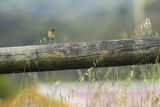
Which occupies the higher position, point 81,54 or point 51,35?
point 51,35

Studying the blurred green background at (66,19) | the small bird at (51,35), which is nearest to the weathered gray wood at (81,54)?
the small bird at (51,35)

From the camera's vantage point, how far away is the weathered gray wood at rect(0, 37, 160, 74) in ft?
9.40

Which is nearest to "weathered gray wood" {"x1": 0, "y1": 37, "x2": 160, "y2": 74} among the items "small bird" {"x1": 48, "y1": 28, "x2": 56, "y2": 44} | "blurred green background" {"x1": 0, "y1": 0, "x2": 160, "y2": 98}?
"small bird" {"x1": 48, "y1": 28, "x2": 56, "y2": 44}

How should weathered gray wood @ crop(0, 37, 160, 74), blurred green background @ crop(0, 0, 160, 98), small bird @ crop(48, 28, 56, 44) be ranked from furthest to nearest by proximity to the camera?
blurred green background @ crop(0, 0, 160, 98), small bird @ crop(48, 28, 56, 44), weathered gray wood @ crop(0, 37, 160, 74)

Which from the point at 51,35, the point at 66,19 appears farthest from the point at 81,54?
the point at 66,19

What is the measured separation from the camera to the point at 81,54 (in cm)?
287

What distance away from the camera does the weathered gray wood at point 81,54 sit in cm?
287

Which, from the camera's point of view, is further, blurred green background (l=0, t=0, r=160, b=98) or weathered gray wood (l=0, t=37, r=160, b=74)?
blurred green background (l=0, t=0, r=160, b=98)

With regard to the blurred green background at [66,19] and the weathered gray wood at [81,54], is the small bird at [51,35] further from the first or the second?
the blurred green background at [66,19]

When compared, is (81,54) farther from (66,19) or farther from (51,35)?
(66,19)

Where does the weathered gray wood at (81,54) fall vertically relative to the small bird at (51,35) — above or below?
below

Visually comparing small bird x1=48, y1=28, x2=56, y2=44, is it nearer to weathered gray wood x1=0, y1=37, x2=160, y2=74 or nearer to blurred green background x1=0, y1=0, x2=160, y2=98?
weathered gray wood x1=0, y1=37, x2=160, y2=74

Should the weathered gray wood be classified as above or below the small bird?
below

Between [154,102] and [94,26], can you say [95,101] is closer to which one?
[154,102]
